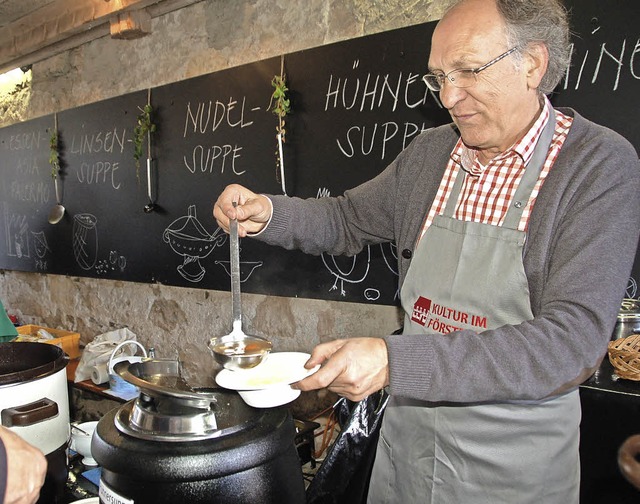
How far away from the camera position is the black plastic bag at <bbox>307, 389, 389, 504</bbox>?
1636 millimetres

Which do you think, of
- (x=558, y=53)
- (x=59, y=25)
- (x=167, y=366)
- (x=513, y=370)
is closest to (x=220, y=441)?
(x=167, y=366)

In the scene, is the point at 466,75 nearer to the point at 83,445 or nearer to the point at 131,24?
the point at 83,445

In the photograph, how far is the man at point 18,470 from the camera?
898 millimetres

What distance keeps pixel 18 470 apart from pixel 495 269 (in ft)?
3.26

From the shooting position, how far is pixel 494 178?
4.34 feet

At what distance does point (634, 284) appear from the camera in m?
1.77

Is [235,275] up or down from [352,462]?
up

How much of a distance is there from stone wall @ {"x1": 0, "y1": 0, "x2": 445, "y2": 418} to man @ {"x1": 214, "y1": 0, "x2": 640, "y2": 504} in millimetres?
957

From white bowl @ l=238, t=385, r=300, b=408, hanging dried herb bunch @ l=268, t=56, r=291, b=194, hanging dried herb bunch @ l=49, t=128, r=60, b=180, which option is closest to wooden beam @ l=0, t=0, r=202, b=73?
hanging dried herb bunch @ l=49, t=128, r=60, b=180

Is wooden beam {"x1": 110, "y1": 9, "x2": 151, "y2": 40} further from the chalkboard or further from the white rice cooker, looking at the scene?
the white rice cooker

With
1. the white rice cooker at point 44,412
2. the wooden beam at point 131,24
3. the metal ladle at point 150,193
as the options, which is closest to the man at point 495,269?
the white rice cooker at point 44,412

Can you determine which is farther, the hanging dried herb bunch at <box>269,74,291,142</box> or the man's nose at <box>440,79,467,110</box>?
the hanging dried herb bunch at <box>269,74,291,142</box>

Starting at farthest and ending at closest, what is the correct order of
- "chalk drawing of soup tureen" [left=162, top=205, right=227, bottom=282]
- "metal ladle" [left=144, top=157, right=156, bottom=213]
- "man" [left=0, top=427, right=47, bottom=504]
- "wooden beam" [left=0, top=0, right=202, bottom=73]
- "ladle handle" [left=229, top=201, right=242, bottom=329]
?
"metal ladle" [left=144, top=157, right=156, bottom=213], "wooden beam" [left=0, top=0, right=202, bottom=73], "chalk drawing of soup tureen" [left=162, top=205, right=227, bottom=282], "ladle handle" [left=229, top=201, right=242, bottom=329], "man" [left=0, top=427, right=47, bottom=504]

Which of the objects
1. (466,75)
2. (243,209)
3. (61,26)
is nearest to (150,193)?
(61,26)
